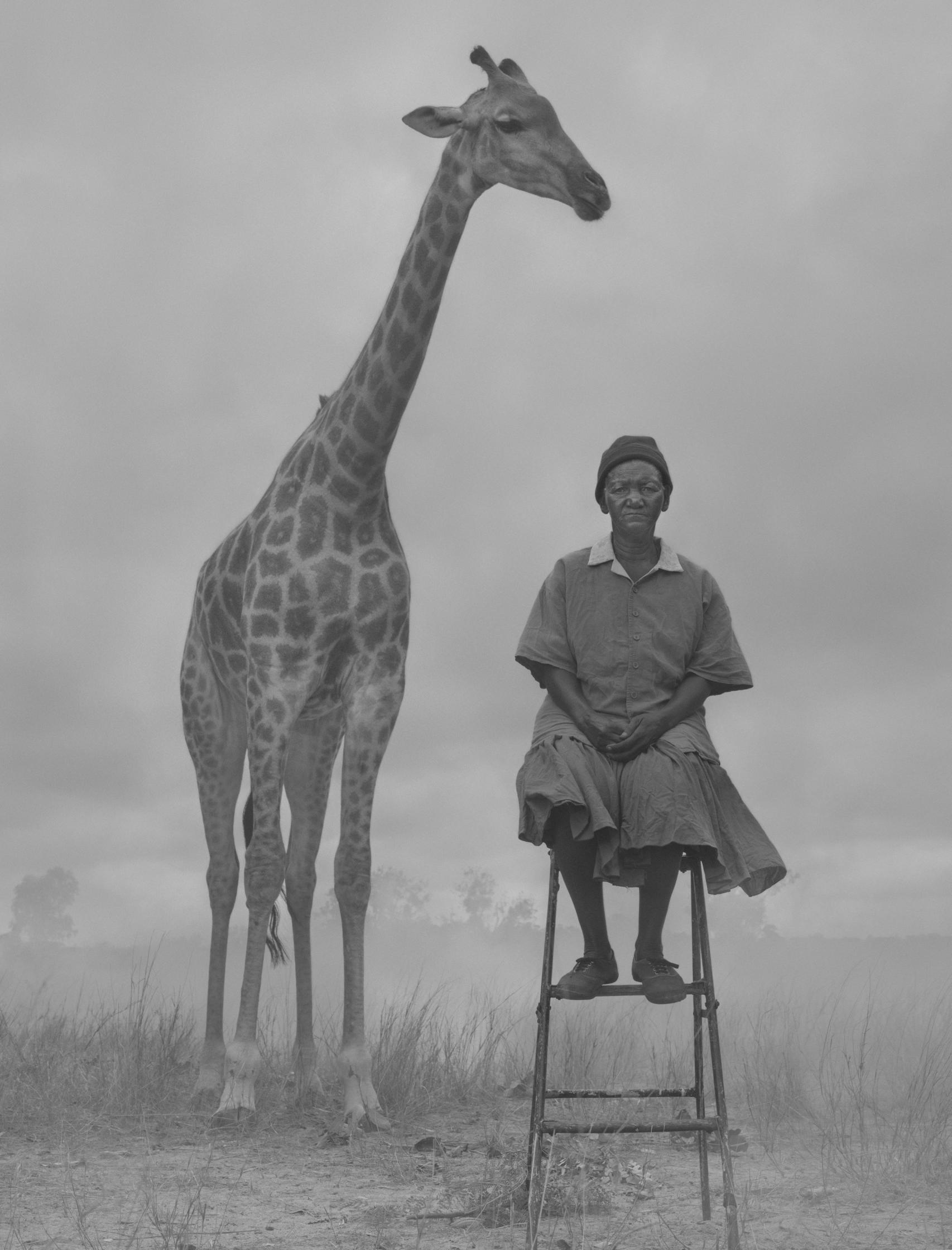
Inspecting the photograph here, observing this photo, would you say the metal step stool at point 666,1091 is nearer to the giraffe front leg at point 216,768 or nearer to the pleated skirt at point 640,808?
the pleated skirt at point 640,808

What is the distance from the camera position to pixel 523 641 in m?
4.68

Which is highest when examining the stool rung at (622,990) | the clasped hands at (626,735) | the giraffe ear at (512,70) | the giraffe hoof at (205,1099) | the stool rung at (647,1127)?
the giraffe ear at (512,70)

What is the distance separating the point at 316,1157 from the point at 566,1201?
1.51 metres

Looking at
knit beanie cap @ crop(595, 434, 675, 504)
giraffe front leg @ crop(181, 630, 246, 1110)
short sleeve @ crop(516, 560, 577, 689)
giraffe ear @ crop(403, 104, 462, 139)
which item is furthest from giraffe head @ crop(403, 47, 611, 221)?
giraffe front leg @ crop(181, 630, 246, 1110)

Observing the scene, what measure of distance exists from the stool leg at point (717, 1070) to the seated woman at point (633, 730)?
4.0 inches

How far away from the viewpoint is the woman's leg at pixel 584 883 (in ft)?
14.0

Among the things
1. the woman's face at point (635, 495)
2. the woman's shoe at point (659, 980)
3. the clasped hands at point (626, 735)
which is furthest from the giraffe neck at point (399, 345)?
the woman's shoe at point (659, 980)

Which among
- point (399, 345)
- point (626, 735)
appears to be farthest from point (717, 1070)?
point (399, 345)

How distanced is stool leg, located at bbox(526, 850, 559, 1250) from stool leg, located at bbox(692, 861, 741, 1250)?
0.50 metres

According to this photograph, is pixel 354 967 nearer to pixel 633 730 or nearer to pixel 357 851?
pixel 357 851

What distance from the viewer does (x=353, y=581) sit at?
647 cm

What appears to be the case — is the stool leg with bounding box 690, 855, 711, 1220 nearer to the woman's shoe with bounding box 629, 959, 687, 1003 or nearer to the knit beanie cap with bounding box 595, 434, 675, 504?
the woman's shoe with bounding box 629, 959, 687, 1003

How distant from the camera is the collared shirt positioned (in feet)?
14.9

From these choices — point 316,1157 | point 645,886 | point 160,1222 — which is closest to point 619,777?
point 645,886
